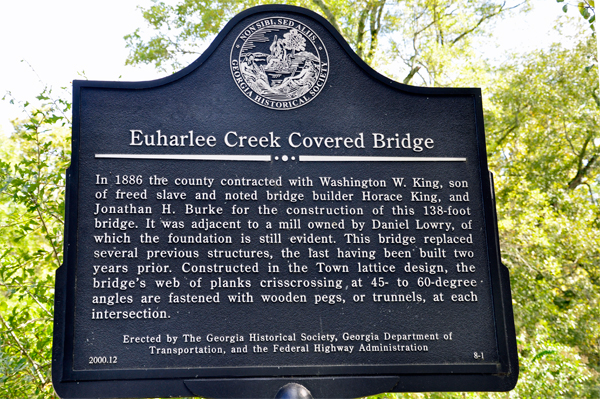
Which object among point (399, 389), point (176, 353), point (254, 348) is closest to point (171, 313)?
point (176, 353)

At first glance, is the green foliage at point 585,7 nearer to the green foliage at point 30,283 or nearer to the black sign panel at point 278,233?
the black sign panel at point 278,233

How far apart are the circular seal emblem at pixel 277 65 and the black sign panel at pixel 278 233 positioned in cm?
1

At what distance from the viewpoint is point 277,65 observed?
3.99 metres

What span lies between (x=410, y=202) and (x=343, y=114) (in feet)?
3.21

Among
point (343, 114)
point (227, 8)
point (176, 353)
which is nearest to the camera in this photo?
point (176, 353)

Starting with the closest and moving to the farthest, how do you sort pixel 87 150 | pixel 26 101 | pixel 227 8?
pixel 87 150 → pixel 26 101 → pixel 227 8

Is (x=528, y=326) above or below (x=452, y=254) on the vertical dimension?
below

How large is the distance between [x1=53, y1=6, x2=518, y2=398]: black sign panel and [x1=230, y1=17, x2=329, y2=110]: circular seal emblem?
0.01m

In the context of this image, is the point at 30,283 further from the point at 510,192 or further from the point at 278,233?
the point at 510,192

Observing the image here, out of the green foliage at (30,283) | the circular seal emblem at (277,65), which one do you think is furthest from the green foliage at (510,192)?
the circular seal emblem at (277,65)

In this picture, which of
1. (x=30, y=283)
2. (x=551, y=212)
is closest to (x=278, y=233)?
(x=30, y=283)

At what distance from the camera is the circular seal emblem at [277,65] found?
3980 mm

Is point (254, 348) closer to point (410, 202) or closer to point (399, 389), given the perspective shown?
point (399, 389)

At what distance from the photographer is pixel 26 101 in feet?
16.6
